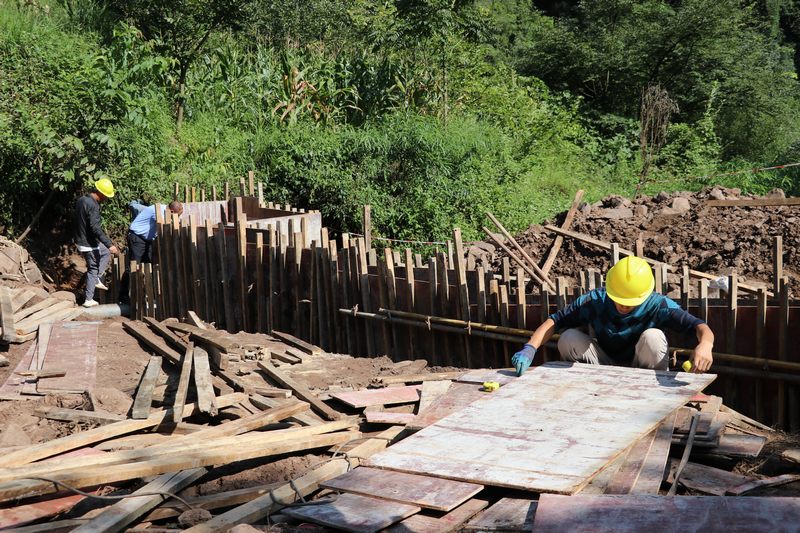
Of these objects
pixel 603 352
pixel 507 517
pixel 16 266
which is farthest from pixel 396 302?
pixel 16 266

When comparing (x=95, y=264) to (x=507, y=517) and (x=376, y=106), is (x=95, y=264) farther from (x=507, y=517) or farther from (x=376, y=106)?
(x=376, y=106)

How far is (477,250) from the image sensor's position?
496 inches

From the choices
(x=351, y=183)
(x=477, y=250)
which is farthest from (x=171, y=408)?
(x=351, y=183)

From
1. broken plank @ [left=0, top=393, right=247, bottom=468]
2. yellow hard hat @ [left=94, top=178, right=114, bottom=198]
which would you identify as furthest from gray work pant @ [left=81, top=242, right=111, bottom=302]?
broken plank @ [left=0, top=393, right=247, bottom=468]

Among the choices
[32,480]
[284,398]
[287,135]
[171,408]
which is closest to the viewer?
[32,480]

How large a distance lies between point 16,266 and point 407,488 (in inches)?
385

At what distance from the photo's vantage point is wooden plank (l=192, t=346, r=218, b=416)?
18.9ft

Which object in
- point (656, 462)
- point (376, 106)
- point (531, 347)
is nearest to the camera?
point (656, 462)

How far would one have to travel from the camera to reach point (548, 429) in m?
4.79

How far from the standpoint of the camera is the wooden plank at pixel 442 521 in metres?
3.84

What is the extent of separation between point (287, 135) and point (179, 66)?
2981 millimetres

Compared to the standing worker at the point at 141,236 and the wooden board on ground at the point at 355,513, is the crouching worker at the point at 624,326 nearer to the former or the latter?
the wooden board on ground at the point at 355,513

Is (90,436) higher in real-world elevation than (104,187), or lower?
lower

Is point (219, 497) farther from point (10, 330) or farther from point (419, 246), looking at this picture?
point (419, 246)
